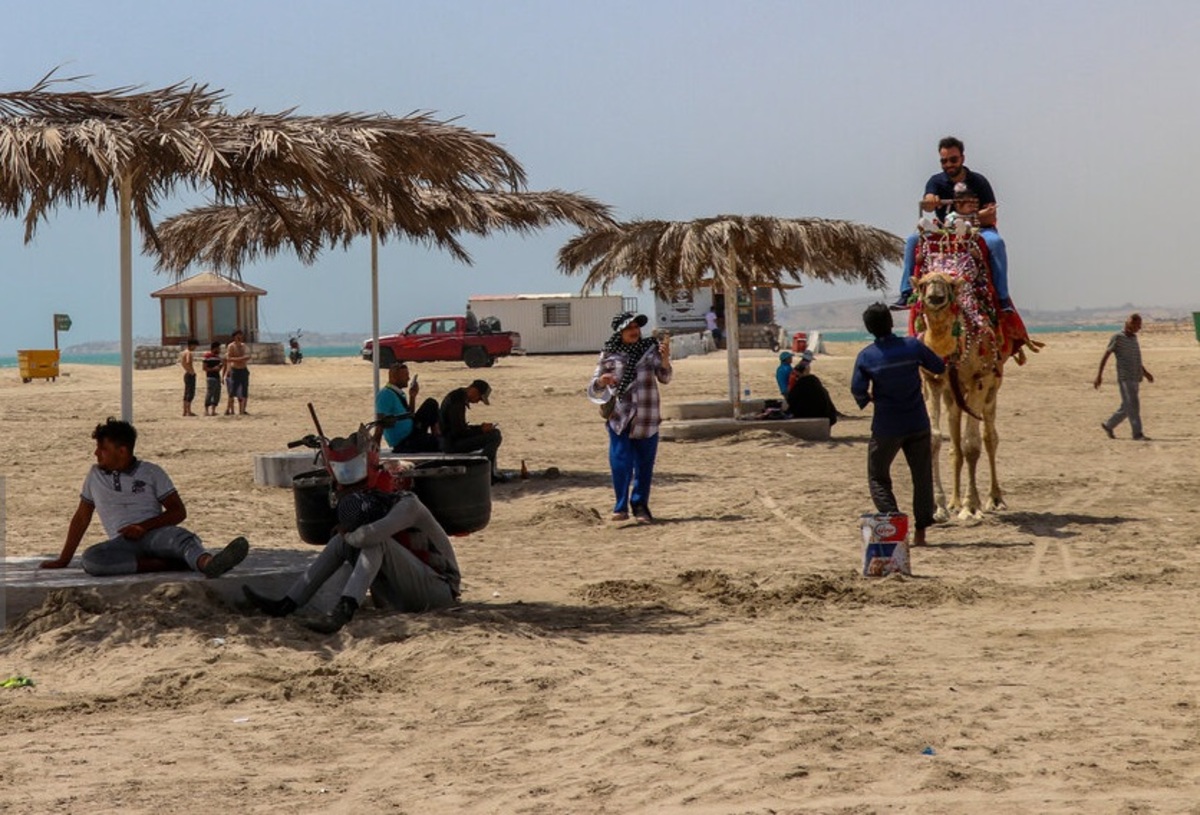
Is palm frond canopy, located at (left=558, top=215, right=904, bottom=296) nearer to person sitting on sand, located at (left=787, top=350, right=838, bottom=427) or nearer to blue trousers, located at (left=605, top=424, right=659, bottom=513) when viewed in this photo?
person sitting on sand, located at (left=787, top=350, right=838, bottom=427)

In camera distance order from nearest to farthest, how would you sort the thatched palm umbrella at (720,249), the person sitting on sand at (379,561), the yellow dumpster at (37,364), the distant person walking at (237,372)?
the person sitting on sand at (379,561)
the thatched palm umbrella at (720,249)
the distant person walking at (237,372)
the yellow dumpster at (37,364)

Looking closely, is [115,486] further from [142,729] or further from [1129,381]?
[1129,381]

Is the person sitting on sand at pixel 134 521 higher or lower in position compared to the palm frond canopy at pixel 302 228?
lower

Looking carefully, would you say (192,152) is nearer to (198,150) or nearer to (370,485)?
(198,150)

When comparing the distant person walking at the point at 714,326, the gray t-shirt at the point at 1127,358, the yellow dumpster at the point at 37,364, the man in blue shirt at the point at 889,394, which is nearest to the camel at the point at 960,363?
the man in blue shirt at the point at 889,394

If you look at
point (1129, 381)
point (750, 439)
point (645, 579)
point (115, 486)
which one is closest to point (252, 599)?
point (115, 486)

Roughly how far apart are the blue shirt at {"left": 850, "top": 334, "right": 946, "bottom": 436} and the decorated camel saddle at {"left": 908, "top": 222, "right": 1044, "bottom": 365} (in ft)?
5.38

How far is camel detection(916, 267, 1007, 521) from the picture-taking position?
11.5 m

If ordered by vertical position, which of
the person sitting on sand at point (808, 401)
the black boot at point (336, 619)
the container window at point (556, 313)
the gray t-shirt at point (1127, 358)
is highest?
the container window at point (556, 313)

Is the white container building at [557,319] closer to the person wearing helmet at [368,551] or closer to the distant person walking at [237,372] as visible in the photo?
the distant person walking at [237,372]

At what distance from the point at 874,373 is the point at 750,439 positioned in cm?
879

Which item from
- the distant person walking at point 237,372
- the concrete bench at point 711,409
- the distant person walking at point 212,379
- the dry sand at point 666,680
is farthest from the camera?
the distant person walking at point 237,372

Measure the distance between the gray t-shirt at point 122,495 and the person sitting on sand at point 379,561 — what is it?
67 centimetres

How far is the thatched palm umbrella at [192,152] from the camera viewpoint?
8211 millimetres
